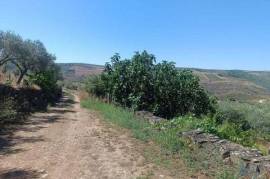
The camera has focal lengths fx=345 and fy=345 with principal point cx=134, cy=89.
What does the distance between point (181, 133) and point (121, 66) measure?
11.5 metres

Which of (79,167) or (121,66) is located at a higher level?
(121,66)

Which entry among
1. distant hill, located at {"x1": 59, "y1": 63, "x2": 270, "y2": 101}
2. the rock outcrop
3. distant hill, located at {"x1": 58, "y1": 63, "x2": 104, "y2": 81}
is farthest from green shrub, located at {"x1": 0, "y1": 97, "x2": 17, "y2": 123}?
distant hill, located at {"x1": 58, "y1": 63, "x2": 104, "y2": 81}

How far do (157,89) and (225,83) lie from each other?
113 m

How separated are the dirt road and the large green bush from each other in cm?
630

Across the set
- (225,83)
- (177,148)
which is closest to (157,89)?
(177,148)

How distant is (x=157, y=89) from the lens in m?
20.6

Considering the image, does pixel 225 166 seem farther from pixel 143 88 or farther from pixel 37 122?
pixel 143 88

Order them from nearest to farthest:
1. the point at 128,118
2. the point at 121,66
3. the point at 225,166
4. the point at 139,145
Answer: the point at 225,166
the point at 139,145
the point at 128,118
the point at 121,66

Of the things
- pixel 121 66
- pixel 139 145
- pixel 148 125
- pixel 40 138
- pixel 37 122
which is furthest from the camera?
pixel 121 66

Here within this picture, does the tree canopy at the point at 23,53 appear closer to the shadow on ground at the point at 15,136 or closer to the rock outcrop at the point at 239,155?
the shadow on ground at the point at 15,136

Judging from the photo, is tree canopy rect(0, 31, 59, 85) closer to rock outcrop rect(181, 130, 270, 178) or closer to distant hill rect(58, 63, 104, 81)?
rock outcrop rect(181, 130, 270, 178)

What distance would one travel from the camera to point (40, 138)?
12.4 metres

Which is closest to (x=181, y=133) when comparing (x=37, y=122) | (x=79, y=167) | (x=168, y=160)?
(x=168, y=160)

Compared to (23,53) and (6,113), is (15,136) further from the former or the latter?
(23,53)
